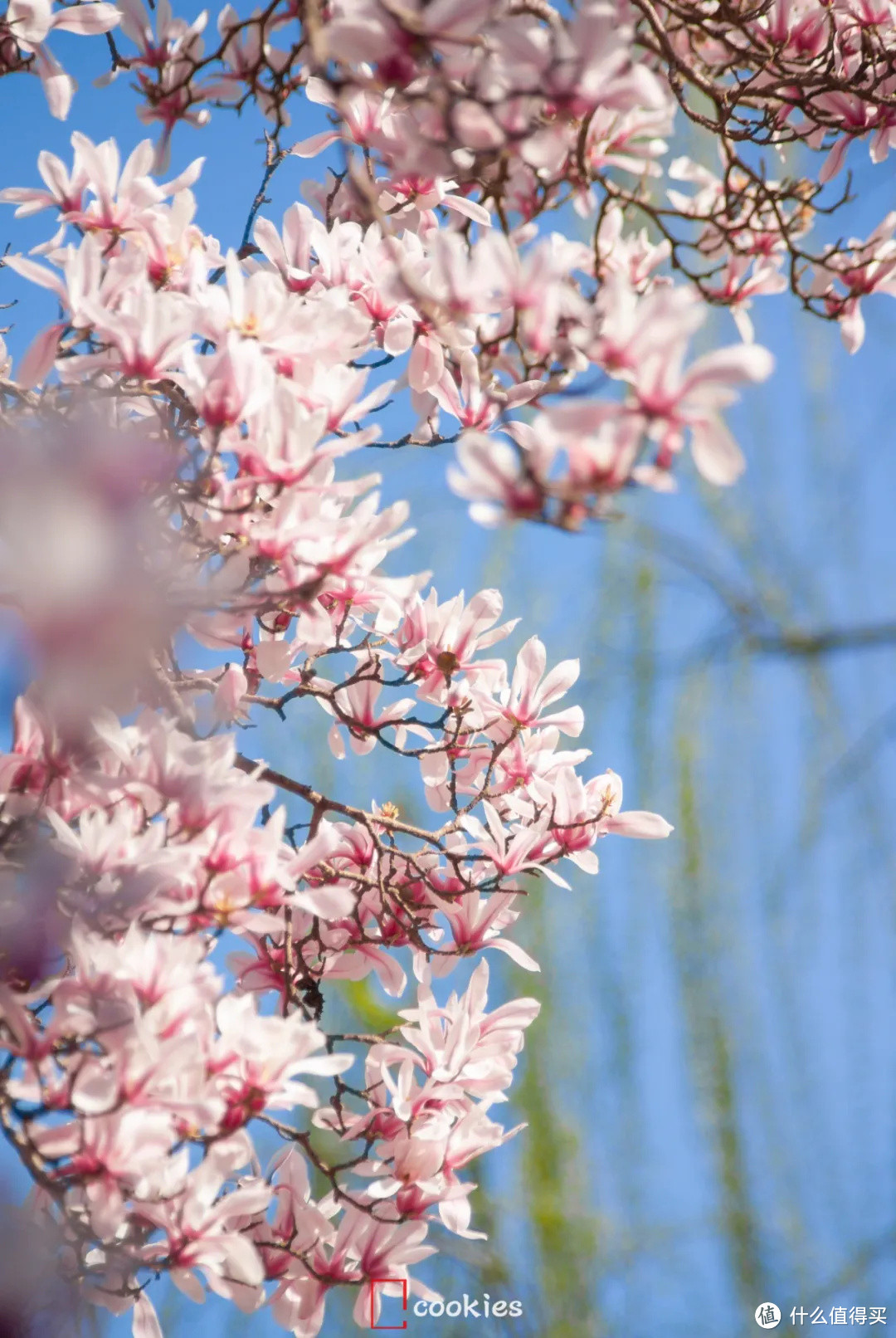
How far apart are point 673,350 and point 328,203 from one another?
631 millimetres

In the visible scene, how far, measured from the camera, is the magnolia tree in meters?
0.51

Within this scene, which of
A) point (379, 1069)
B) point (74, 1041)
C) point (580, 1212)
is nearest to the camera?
point (74, 1041)

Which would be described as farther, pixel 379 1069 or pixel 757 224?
pixel 757 224

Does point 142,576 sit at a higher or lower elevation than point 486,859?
higher

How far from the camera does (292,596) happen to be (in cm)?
62

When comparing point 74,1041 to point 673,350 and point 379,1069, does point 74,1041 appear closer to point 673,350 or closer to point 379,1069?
point 379,1069

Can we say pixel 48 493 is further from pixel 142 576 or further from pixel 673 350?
pixel 673 350

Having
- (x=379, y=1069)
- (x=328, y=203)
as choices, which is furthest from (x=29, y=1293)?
(x=328, y=203)

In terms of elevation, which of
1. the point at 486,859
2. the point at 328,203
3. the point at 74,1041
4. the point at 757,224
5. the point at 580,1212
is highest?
the point at 757,224

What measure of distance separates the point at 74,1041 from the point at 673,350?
428 mm

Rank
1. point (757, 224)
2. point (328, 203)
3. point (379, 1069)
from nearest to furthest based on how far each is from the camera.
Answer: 1. point (379, 1069)
2. point (328, 203)
3. point (757, 224)

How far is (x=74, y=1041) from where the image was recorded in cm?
57

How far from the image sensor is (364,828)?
33.5 inches

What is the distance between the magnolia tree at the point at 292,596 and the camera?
20.1 inches
